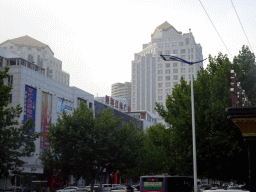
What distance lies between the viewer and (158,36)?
6314 inches

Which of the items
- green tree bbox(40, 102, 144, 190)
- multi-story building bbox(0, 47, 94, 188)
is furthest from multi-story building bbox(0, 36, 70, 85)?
green tree bbox(40, 102, 144, 190)

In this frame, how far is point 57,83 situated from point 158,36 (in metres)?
102

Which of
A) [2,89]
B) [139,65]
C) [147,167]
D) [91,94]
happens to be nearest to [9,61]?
[91,94]

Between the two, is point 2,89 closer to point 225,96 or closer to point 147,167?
point 225,96

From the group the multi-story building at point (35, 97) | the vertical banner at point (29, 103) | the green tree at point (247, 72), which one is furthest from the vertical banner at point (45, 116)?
the green tree at point (247, 72)

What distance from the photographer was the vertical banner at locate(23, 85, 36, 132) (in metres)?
Answer: 53.6

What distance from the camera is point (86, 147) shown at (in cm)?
3659

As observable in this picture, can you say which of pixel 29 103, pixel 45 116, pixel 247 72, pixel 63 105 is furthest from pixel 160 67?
pixel 247 72

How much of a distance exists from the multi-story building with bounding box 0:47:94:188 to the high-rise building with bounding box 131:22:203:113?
85533 millimetres

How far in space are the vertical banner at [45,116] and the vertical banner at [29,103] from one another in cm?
265

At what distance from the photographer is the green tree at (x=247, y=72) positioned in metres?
28.0

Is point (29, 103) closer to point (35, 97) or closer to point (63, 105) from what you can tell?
point (35, 97)

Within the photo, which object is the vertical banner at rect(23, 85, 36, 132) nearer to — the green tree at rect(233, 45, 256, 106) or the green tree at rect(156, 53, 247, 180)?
the green tree at rect(156, 53, 247, 180)

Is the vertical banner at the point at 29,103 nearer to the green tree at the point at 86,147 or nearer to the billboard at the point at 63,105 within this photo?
the billboard at the point at 63,105
